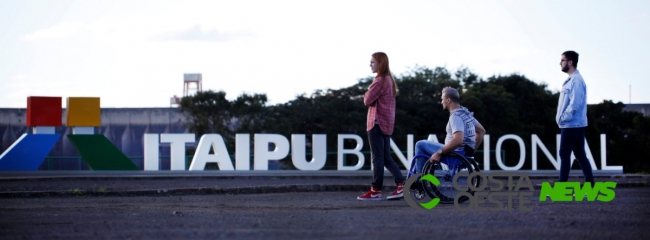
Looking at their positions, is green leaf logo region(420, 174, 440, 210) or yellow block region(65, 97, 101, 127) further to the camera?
yellow block region(65, 97, 101, 127)

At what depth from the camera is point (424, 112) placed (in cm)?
4500

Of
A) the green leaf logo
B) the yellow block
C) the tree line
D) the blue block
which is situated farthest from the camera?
the tree line

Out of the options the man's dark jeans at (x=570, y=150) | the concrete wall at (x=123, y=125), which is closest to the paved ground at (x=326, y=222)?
the man's dark jeans at (x=570, y=150)

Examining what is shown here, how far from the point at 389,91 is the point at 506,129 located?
117 ft

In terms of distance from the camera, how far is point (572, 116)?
370 inches

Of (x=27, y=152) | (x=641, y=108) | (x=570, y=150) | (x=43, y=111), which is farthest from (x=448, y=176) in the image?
(x=641, y=108)

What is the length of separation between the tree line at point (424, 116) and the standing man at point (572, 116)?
27.2m

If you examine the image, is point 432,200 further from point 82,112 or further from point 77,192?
point 82,112

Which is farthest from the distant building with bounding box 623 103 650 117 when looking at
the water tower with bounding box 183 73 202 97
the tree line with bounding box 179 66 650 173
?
the water tower with bounding box 183 73 202 97

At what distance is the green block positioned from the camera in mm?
23922

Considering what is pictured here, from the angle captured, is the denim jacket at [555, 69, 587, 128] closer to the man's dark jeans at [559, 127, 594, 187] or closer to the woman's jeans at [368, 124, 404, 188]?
the man's dark jeans at [559, 127, 594, 187]

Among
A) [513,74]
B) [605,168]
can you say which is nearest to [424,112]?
[513,74]

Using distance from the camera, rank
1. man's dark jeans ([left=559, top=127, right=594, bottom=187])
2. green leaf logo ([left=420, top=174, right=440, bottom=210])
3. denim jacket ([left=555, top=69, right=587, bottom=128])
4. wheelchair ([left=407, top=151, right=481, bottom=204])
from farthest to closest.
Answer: man's dark jeans ([left=559, top=127, right=594, bottom=187])
denim jacket ([left=555, top=69, right=587, bottom=128])
wheelchair ([left=407, top=151, right=481, bottom=204])
green leaf logo ([left=420, top=174, right=440, bottom=210])

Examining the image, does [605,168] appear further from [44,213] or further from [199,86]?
[199,86]
